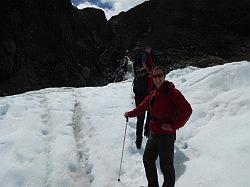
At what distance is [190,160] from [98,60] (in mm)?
69446

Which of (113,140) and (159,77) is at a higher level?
(159,77)

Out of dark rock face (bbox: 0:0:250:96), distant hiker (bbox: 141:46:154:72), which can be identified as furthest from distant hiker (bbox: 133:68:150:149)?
dark rock face (bbox: 0:0:250:96)

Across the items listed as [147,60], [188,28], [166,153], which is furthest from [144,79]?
[188,28]

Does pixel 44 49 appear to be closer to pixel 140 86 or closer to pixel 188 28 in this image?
pixel 188 28

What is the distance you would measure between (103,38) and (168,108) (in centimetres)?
9293

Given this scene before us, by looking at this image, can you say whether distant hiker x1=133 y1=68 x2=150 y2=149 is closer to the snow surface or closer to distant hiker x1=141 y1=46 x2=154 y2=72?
distant hiker x1=141 y1=46 x2=154 y2=72

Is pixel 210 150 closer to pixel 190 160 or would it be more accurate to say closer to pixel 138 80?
pixel 190 160

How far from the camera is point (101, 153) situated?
35.2ft

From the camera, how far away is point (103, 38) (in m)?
99.1

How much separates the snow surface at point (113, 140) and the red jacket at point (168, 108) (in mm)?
1632

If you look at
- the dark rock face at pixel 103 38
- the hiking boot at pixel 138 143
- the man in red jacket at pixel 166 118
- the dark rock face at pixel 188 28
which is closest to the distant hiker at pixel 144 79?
the hiking boot at pixel 138 143

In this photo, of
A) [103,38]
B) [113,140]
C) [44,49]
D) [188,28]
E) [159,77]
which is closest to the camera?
[159,77]

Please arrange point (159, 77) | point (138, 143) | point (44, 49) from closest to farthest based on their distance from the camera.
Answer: point (159, 77) → point (138, 143) → point (44, 49)

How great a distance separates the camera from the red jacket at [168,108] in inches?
276
